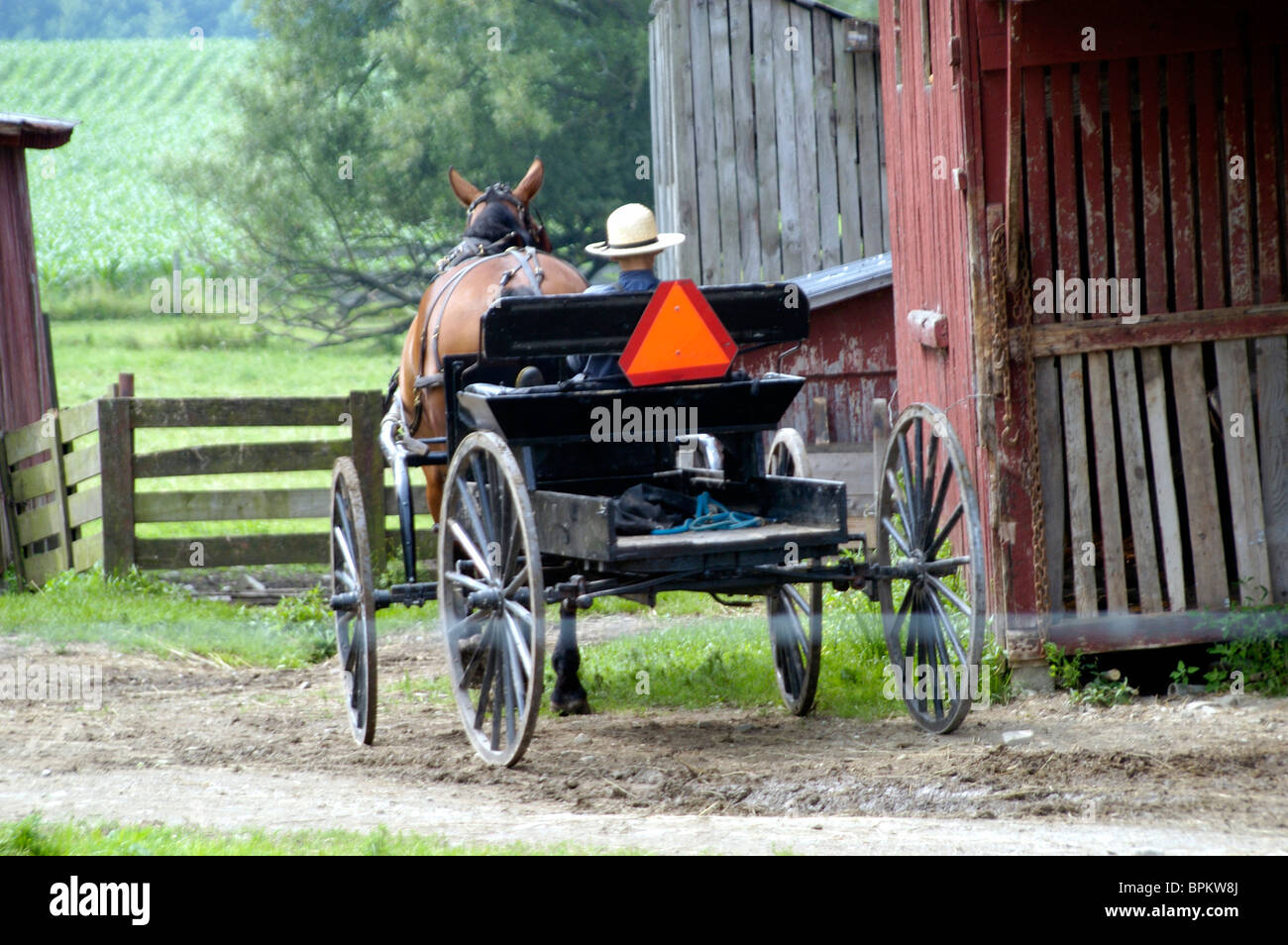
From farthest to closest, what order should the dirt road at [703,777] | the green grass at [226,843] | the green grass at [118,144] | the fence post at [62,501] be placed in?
the green grass at [118,144] → the fence post at [62,501] → the dirt road at [703,777] → the green grass at [226,843]

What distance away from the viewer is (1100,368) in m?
7.36

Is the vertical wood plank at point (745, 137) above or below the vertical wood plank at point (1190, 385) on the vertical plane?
above

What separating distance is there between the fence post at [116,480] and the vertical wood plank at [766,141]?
623cm

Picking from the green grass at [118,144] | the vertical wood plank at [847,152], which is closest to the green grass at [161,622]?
the vertical wood plank at [847,152]

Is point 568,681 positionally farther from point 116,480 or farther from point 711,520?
point 116,480

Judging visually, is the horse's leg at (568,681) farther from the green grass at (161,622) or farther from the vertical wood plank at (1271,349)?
the vertical wood plank at (1271,349)

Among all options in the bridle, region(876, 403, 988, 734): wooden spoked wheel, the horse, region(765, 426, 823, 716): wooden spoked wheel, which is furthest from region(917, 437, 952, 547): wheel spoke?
the bridle

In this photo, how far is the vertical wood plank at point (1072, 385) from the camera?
734cm

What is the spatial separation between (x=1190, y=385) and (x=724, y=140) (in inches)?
311

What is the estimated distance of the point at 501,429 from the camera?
21.1ft

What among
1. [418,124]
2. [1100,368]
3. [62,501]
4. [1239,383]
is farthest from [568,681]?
[418,124]

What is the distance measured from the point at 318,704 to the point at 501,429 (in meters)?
2.72

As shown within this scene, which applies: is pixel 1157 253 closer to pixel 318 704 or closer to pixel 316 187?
pixel 318 704

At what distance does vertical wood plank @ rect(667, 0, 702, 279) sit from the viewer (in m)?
14.4
